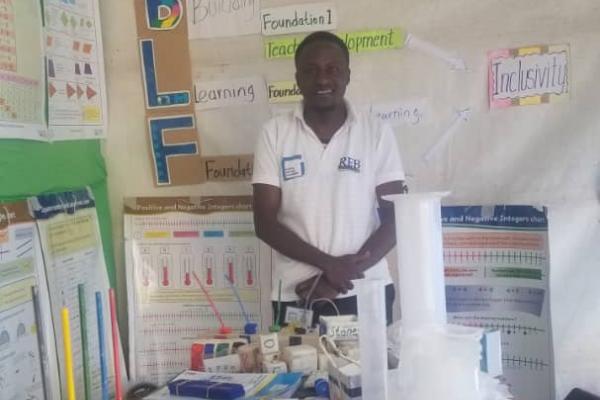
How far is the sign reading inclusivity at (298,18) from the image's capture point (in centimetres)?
242

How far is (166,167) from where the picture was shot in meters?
2.62

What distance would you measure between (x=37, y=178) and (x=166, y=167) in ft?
1.94

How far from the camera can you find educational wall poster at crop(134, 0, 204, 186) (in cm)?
256

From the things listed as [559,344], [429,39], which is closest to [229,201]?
[429,39]

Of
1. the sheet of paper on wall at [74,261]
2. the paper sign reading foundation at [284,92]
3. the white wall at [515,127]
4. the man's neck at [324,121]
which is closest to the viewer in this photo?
the man's neck at [324,121]

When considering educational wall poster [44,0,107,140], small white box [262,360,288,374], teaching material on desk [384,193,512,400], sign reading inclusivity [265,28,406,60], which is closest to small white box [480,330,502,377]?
teaching material on desk [384,193,512,400]

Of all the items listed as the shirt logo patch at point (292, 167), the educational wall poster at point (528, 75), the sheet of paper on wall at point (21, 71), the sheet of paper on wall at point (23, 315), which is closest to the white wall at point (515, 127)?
the educational wall poster at point (528, 75)

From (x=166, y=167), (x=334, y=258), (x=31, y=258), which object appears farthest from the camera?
(x=166, y=167)

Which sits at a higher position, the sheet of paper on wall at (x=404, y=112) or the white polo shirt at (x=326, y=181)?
the sheet of paper on wall at (x=404, y=112)

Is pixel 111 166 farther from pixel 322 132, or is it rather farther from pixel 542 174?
pixel 542 174

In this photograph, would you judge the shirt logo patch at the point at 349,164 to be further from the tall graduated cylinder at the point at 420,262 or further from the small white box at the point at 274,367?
the tall graduated cylinder at the point at 420,262

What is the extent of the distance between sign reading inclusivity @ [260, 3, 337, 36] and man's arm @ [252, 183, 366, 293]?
0.78 meters

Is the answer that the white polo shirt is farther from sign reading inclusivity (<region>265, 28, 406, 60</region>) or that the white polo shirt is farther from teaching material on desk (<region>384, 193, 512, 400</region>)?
teaching material on desk (<region>384, 193, 512, 400</region>)

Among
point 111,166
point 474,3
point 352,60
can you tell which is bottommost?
point 111,166
